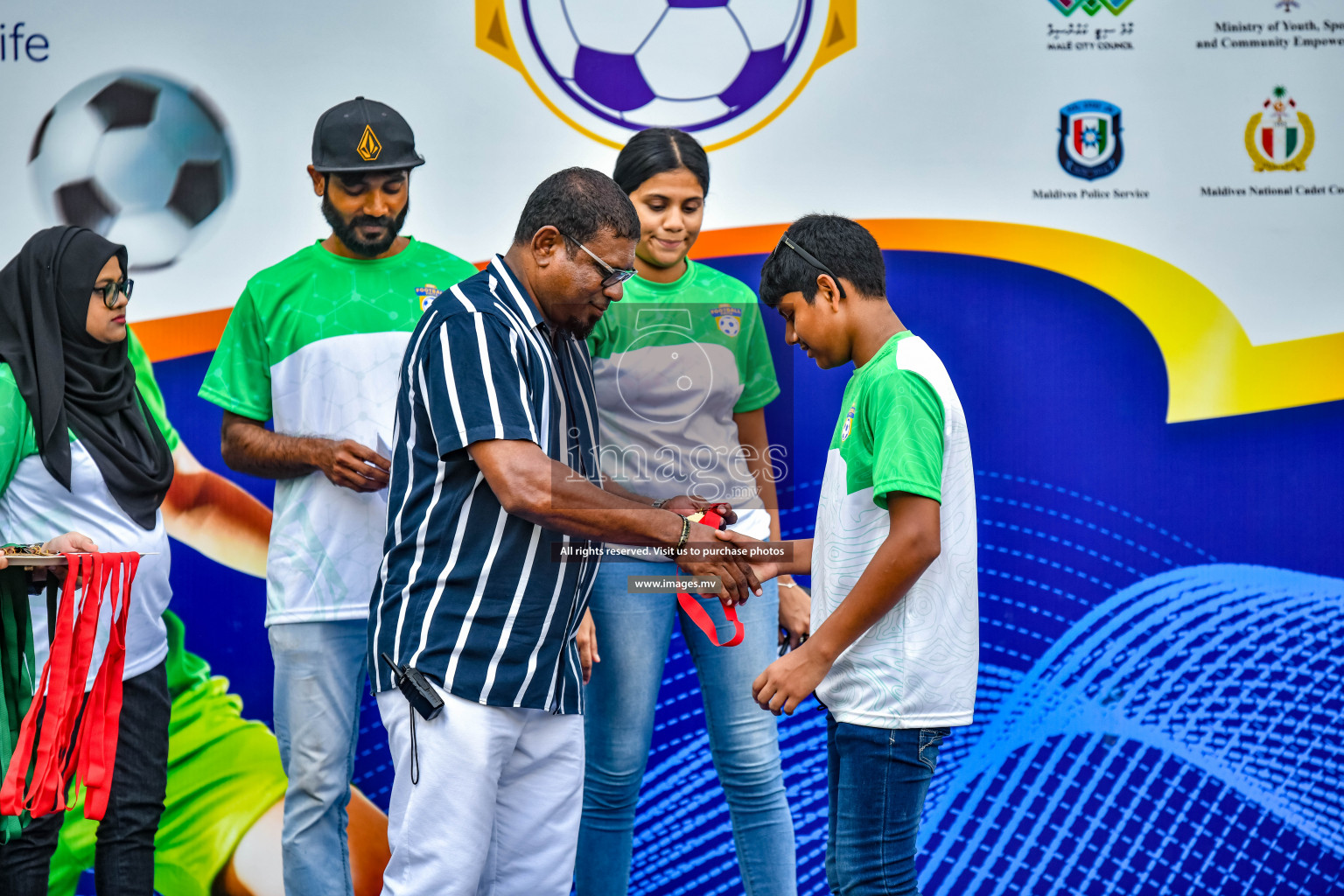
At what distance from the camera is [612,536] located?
2096mm

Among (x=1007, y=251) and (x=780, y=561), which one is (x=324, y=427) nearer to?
(x=780, y=561)

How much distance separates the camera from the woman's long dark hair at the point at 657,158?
2826 millimetres

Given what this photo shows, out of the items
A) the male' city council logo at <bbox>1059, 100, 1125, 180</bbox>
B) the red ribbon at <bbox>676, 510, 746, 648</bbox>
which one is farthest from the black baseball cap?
A: the male' city council logo at <bbox>1059, 100, 1125, 180</bbox>

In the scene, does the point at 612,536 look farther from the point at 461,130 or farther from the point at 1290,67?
the point at 1290,67

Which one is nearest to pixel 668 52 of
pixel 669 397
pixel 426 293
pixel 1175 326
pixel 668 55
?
pixel 668 55

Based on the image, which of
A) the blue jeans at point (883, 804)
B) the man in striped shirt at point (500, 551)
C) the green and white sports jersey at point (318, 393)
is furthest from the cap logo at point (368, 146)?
the blue jeans at point (883, 804)

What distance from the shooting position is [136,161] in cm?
325

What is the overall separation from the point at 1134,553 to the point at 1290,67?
1.48m

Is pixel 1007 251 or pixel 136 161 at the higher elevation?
pixel 136 161

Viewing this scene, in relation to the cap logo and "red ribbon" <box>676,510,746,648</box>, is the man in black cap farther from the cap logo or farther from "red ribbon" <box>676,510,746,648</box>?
"red ribbon" <box>676,510,746,648</box>

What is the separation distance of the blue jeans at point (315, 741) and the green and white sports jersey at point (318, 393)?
66 mm

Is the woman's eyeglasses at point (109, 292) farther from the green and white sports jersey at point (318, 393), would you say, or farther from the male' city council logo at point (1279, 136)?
the male' city council logo at point (1279, 136)

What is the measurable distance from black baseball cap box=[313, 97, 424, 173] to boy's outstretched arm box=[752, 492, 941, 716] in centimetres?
164

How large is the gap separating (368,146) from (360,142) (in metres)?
0.02
